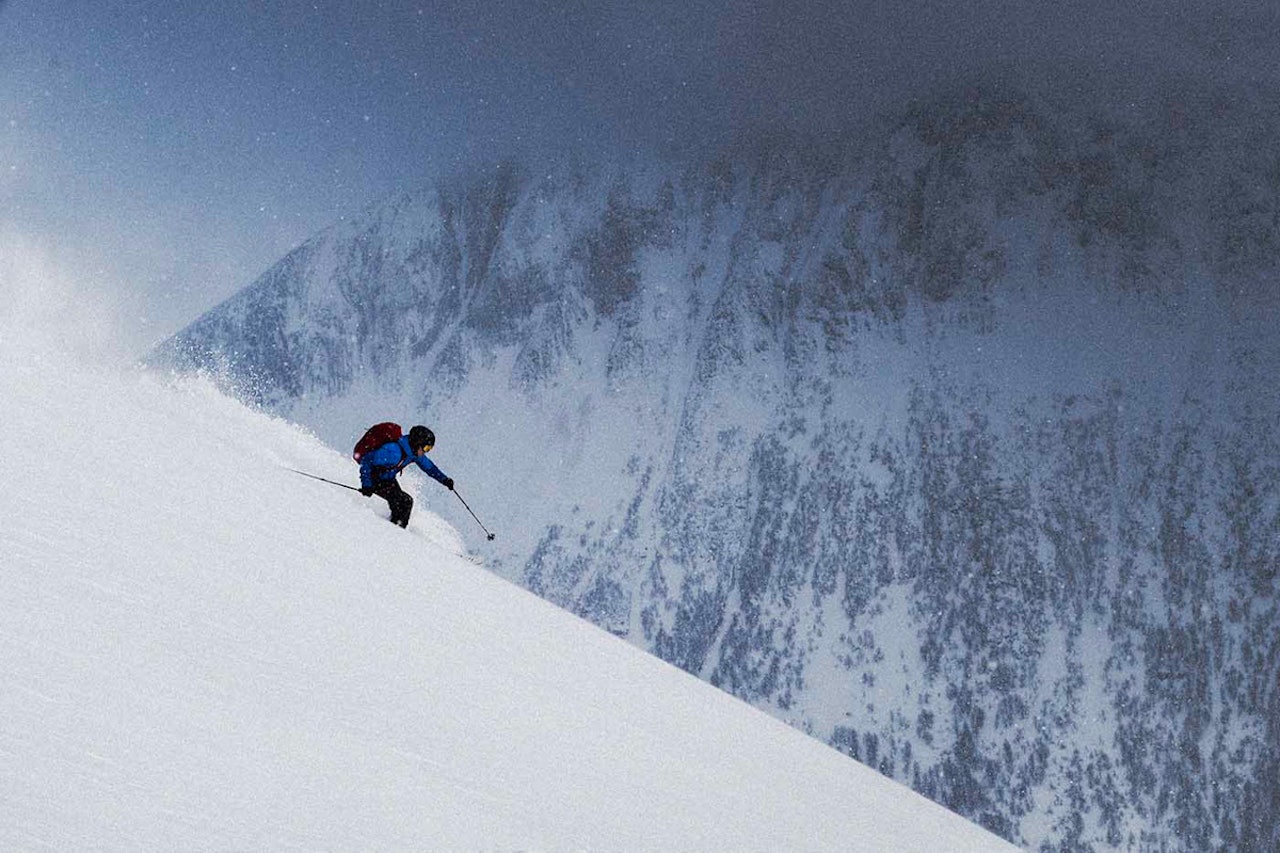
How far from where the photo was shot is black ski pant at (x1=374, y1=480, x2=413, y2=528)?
10718 mm

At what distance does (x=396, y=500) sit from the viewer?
10773 millimetres

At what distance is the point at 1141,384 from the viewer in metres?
110

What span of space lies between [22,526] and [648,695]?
349 cm

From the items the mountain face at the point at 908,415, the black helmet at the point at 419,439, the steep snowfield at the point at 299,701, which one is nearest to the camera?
the steep snowfield at the point at 299,701

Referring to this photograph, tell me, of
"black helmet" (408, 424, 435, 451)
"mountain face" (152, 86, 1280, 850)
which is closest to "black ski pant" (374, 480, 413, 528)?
"black helmet" (408, 424, 435, 451)

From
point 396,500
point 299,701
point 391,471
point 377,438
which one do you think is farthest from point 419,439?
point 299,701

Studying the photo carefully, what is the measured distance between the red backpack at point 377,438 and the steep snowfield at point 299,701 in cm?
466

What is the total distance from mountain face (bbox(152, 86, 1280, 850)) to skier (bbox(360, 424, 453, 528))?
332 feet

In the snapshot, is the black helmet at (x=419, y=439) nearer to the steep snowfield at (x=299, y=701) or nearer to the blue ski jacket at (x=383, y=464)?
the blue ski jacket at (x=383, y=464)

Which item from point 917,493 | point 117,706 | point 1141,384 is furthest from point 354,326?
point 117,706

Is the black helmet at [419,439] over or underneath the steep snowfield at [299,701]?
over

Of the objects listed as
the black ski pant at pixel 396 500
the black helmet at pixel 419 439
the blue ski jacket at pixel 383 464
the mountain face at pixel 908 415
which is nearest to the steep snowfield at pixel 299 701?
the black ski pant at pixel 396 500

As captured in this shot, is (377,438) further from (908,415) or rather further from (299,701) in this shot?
(908,415)

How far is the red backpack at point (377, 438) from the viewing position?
11.0 m
